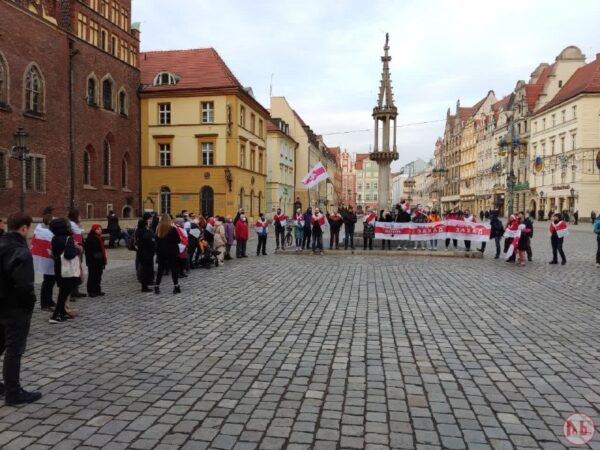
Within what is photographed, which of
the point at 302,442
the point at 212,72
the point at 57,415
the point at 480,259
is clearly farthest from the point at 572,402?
the point at 212,72

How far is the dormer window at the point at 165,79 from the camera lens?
41.7 meters

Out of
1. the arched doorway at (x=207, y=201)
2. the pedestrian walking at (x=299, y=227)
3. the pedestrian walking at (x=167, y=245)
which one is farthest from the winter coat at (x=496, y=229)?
the arched doorway at (x=207, y=201)

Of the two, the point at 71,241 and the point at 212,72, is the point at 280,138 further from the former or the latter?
the point at 71,241

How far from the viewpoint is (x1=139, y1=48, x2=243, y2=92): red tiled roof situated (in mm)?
41094

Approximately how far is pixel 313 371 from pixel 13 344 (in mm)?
2998

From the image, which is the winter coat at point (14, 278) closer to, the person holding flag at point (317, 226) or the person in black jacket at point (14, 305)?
the person in black jacket at point (14, 305)

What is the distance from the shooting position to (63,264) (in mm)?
A: 8281

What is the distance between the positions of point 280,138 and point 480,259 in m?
41.9

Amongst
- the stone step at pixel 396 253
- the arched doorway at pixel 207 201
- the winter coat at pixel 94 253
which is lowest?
the stone step at pixel 396 253

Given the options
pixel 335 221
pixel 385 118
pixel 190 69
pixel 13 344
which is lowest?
pixel 13 344

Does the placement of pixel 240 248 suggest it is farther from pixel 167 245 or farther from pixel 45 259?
pixel 45 259

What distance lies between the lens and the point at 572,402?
190 inches

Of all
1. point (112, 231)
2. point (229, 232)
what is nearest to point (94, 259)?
point (229, 232)

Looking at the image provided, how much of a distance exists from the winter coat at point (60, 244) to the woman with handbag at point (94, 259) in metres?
1.86
